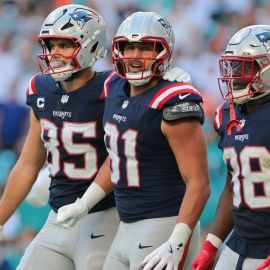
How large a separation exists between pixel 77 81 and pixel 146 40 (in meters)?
0.60

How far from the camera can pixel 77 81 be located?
5.25 metres

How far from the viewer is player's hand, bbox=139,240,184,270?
4434 mm

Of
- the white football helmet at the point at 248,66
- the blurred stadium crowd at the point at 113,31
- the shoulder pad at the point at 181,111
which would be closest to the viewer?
the white football helmet at the point at 248,66

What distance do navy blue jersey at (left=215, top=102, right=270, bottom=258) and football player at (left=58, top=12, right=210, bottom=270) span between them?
20 cm

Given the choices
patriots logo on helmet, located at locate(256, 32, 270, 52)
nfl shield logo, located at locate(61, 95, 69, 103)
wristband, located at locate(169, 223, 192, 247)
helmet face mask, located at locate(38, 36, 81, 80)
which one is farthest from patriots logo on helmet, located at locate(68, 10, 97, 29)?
wristband, located at locate(169, 223, 192, 247)

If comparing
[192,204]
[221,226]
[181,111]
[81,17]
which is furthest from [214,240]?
[81,17]

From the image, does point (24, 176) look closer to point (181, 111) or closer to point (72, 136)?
point (72, 136)

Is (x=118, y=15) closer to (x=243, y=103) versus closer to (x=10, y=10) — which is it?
(x=10, y=10)

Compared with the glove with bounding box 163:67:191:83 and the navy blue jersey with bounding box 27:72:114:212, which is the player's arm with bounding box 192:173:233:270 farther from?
the navy blue jersey with bounding box 27:72:114:212

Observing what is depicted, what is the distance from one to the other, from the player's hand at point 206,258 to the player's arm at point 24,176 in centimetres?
117

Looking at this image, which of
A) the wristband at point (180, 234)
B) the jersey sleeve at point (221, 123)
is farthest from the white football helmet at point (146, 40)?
the wristband at point (180, 234)

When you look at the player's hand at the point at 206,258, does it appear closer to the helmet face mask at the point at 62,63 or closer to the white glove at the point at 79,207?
the white glove at the point at 79,207

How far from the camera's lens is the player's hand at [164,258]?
4.43 meters

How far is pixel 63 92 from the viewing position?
5.25 meters
